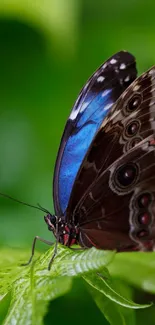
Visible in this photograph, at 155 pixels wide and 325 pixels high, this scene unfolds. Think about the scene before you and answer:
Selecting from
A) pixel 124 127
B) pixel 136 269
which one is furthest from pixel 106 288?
pixel 124 127

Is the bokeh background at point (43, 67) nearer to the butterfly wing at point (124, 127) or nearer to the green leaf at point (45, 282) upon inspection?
the butterfly wing at point (124, 127)

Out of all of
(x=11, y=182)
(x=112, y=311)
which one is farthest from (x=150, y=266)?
(x=11, y=182)

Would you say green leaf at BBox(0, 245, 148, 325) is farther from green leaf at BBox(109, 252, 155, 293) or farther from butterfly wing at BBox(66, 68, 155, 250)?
butterfly wing at BBox(66, 68, 155, 250)

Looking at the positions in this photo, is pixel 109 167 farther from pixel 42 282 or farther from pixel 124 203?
pixel 42 282

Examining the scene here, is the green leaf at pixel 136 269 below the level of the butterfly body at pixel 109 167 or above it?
below

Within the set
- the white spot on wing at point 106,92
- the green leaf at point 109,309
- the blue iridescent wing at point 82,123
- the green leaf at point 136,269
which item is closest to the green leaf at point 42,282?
the green leaf at point 109,309

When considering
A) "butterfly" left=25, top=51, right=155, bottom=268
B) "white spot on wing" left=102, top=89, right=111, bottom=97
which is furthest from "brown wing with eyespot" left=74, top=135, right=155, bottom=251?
"white spot on wing" left=102, top=89, right=111, bottom=97
